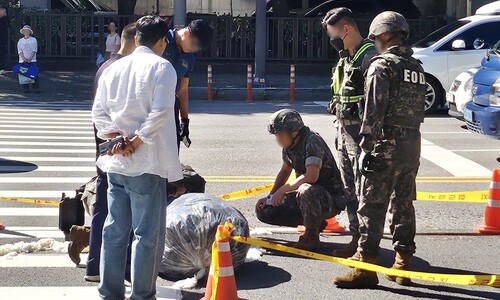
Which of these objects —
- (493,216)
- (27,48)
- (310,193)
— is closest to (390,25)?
(310,193)

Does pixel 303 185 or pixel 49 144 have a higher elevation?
pixel 303 185

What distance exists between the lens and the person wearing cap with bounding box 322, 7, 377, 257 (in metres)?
7.41

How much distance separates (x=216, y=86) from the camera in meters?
23.9

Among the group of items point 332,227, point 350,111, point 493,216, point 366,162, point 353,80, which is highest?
point 353,80

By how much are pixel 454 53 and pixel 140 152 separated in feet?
44.3

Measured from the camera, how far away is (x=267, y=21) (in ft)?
89.2

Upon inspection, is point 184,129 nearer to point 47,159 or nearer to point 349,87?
point 349,87

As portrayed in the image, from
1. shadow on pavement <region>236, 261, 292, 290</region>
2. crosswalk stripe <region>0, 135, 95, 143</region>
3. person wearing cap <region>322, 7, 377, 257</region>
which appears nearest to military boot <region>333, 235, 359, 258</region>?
person wearing cap <region>322, 7, 377, 257</region>

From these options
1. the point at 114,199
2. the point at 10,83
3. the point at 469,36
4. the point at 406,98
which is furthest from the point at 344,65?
the point at 10,83

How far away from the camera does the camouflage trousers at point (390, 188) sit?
262 inches

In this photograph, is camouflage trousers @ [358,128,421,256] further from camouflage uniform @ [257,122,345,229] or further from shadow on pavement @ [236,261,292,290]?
camouflage uniform @ [257,122,345,229]

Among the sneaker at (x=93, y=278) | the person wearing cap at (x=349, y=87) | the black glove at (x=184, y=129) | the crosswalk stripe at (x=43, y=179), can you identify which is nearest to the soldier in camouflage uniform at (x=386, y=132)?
the person wearing cap at (x=349, y=87)

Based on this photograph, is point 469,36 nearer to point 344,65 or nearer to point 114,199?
point 344,65

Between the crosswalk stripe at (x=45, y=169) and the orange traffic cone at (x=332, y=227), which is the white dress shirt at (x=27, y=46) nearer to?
the crosswalk stripe at (x=45, y=169)
